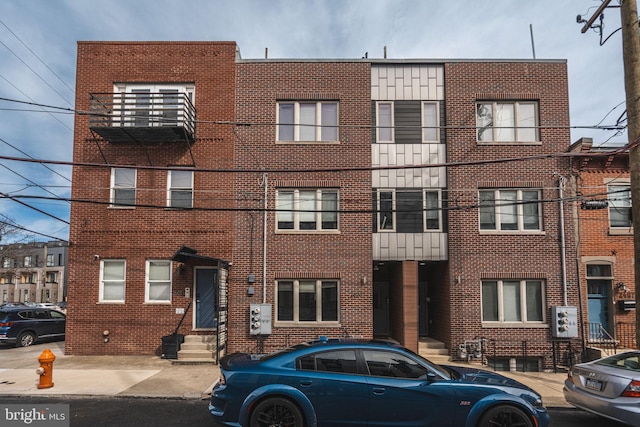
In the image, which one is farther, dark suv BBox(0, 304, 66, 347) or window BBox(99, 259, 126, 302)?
dark suv BBox(0, 304, 66, 347)

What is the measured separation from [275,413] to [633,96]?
8631 mm

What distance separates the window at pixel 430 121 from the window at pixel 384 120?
1.05 m

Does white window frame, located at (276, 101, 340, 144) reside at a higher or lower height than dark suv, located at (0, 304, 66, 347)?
higher

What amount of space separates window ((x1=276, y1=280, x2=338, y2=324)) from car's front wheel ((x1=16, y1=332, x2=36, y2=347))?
10.2m

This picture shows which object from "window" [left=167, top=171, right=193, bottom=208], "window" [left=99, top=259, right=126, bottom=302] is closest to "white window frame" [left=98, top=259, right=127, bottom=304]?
"window" [left=99, top=259, right=126, bottom=302]

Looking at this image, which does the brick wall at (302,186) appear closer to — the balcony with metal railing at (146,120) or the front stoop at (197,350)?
the front stoop at (197,350)

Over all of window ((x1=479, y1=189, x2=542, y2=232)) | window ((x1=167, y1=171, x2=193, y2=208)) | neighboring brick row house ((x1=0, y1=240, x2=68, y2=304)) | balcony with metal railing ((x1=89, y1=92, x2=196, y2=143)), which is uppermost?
balcony with metal railing ((x1=89, y1=92, x2=196, y2=143))

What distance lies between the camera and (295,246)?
42.0ft

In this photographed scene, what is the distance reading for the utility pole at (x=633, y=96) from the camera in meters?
7.75

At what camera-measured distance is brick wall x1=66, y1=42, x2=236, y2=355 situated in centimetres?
1271

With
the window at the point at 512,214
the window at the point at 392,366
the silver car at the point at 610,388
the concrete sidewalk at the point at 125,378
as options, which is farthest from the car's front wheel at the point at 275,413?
the window at the point at 512,214

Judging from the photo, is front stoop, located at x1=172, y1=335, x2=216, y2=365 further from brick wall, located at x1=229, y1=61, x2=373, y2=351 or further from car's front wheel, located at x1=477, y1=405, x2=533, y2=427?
car's front wheel, located at x1=477, y1=405, x2=533, y2=427

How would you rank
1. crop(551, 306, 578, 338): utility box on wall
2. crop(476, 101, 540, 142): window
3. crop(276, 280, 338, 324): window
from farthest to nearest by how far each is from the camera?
crop(476, 101, 540, 142): window < crop(276, 280, 338, 324): window < crop(551, 306, 578, 338): utility box on wall

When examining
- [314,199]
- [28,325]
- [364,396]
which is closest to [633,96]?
[364,396]
